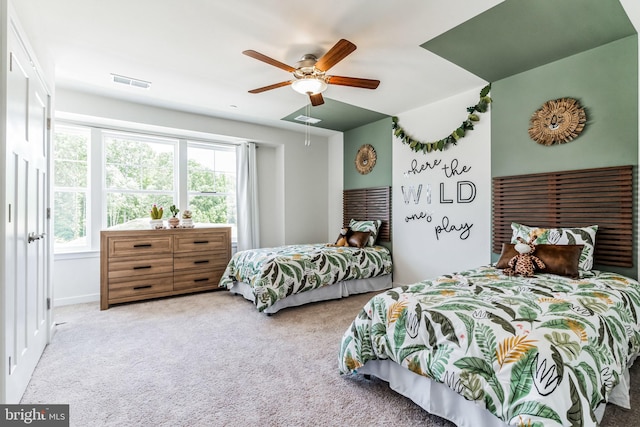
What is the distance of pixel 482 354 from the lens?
146 cm

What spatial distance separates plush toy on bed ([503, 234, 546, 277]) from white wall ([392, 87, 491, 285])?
2.66 feet

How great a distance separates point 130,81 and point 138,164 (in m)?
1.48

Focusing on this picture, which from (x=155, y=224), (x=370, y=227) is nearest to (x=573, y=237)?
(x=370, y=227)

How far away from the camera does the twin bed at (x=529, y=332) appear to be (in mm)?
1296

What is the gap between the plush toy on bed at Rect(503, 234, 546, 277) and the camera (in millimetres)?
2576

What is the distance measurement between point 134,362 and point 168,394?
2.09ft

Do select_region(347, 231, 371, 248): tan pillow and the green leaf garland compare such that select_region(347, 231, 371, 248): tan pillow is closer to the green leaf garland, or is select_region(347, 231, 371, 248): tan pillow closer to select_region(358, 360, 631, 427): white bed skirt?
the green leaf garland

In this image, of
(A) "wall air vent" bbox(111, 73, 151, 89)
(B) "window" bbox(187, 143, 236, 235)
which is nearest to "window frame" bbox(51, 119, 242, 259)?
(B) "window" bbox(187, 143, 236, 235)

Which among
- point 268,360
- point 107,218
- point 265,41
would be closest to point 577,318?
point 268,360

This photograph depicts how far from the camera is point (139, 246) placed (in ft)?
12.8

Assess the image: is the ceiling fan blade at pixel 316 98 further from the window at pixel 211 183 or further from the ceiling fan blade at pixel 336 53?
the window at pixel 211 183

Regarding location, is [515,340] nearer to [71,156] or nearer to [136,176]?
[136,176]

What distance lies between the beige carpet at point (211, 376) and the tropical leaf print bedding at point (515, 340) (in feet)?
0.91

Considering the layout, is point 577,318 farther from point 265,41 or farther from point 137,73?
point 137,73
